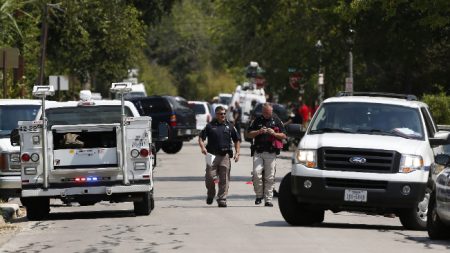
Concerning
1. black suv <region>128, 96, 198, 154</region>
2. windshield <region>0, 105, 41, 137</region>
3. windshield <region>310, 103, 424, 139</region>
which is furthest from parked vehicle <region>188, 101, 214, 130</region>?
windshield <region>310, 103, 424, 139</region>

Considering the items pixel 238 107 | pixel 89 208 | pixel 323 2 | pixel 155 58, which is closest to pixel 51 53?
pixel 238 107

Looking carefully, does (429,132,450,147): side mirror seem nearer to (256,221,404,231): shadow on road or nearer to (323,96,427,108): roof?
(323,96,427,108): roof

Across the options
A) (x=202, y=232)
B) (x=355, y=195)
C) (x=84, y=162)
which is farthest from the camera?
(x=84, y=162)

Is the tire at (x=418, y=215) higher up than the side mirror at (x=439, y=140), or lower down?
lower down

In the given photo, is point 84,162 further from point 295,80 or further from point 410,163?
point 295,80

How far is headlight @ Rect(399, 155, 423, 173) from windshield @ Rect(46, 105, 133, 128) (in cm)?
602

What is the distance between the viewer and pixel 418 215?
19.5 meters

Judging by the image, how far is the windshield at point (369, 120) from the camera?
19.8 m

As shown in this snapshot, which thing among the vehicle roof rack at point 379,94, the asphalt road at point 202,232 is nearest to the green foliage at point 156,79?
the asphalt road at point 202,232

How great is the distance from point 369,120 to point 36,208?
5791mm

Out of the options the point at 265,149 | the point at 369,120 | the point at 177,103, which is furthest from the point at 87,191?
the point at 177,103

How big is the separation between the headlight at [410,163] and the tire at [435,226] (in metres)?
1.00

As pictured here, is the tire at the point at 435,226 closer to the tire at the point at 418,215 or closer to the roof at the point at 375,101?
the tire at the point at 418,215

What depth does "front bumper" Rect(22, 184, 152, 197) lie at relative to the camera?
21.9m
